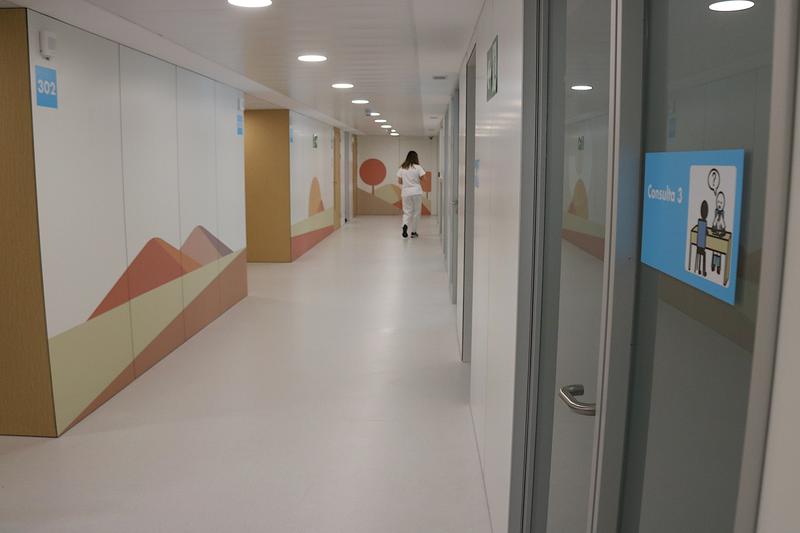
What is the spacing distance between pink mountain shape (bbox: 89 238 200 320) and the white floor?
69cm

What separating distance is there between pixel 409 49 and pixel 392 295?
4.22 metres

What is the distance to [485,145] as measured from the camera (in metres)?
3.91

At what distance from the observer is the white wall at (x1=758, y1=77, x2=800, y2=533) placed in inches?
28.5

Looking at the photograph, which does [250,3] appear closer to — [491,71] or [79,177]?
[491,71]

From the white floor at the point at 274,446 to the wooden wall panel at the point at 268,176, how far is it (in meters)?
4.42

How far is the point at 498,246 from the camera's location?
10.6ft

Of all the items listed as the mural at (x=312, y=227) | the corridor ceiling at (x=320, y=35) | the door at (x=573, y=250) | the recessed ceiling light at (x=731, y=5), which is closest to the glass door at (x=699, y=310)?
the recessed ceiling light at (x=731, y=5)

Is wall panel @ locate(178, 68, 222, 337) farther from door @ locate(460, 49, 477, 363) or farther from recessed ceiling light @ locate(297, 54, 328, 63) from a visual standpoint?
door @ locate(460, 49, 477, 363)

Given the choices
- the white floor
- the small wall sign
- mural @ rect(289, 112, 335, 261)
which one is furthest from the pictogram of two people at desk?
mural @ rect(289, 112, 335, 261)

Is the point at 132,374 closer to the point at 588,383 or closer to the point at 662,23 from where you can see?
the point at 588,383

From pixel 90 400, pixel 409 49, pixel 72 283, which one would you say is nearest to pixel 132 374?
pixel 90 400

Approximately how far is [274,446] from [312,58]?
3266 millimetres

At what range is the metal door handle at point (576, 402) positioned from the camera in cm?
160

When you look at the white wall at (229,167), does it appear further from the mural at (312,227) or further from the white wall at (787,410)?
the white wall at (787,410)
